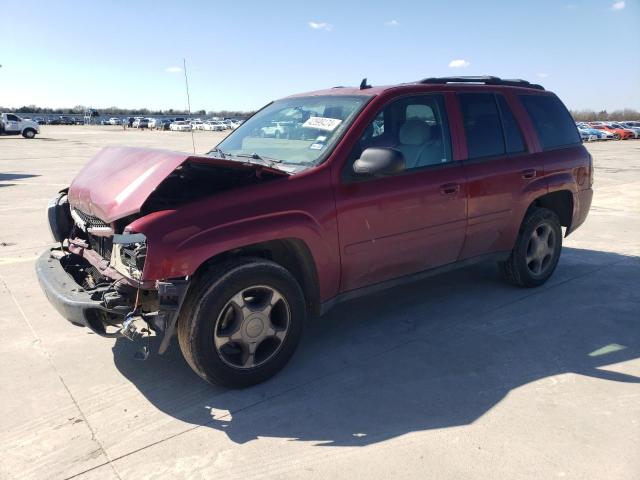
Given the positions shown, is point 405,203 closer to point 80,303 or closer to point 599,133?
point 80,303

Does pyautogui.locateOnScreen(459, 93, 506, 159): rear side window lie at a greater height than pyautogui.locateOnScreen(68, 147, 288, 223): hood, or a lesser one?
greater

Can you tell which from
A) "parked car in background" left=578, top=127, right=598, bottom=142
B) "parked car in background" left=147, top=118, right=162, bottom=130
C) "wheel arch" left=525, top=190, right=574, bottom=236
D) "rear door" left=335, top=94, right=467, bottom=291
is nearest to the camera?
"rear door" left=335, top=94, right=467, bottom=291

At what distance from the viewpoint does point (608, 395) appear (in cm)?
314

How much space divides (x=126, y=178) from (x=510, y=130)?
329 centimetres

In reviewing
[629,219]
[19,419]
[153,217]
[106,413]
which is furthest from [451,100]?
[629,219]

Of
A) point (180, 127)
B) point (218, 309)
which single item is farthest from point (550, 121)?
point (180, 127)

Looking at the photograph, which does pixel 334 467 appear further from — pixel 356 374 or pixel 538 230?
pixel 538 230

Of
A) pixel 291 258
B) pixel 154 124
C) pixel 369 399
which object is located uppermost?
pixel 154 124

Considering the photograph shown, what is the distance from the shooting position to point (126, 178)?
10.6ft

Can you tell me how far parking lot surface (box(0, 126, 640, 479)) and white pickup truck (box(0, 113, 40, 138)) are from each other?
146 feet

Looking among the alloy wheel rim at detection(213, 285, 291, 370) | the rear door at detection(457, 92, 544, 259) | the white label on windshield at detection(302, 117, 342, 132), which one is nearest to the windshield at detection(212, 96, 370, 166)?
the white label on windshield at detection(302, 117, 342, 132)

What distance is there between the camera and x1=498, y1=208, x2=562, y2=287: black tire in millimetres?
4859

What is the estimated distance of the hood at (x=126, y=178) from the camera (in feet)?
9.71

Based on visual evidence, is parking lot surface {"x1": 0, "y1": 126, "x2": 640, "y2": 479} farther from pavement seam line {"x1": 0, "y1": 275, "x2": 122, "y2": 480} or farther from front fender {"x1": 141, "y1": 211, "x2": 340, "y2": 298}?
front fender {"x1": 141, "y1": 211, "x2": 340, "y2": 298}
